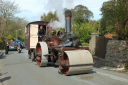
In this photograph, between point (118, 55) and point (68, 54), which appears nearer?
point (68, 54)

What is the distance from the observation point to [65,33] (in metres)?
7.80

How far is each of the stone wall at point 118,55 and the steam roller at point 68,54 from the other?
9.66 feet

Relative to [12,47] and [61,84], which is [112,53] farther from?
[12,47]

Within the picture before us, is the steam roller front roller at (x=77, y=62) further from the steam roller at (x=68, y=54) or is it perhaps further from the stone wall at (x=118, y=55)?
the stone wall at (x=118, y=55)

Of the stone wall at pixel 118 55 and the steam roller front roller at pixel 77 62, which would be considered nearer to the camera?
the steam roller front roller at pixel 77 62

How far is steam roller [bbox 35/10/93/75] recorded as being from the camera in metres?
6.52

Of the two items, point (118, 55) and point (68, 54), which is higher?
point (68, 54)

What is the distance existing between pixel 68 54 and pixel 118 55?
4.41 meters

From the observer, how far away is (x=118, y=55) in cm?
962

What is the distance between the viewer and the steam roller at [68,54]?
21.4ft

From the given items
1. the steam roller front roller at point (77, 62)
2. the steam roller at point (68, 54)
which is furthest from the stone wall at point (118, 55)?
the steam roller front roller at point (77, 62)

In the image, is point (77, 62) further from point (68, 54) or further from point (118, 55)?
point (118, 55)

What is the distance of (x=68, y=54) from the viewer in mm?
6520

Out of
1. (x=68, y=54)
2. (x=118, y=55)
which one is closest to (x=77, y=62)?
(x=68, y=54)
